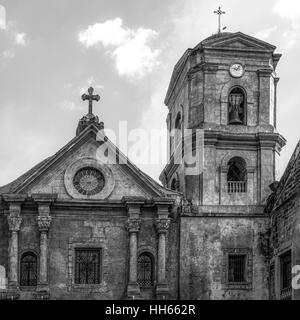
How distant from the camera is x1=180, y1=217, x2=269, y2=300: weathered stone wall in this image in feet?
106

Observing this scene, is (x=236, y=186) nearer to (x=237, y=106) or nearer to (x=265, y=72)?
(x=237, y=106)

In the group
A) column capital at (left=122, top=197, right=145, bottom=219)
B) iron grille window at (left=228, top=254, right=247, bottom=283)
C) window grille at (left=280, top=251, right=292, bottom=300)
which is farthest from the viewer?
iron grille window at (left=228, top=254, right=247, bottom=283)

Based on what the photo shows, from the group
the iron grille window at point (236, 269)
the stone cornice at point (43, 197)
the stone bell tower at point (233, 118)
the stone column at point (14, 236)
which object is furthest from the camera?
the stone bell tower at point (233, 118)

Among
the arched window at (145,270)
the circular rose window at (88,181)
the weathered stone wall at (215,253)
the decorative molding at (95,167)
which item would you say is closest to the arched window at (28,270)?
the decorative molding at (95,167)

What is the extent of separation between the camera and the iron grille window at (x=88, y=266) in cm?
3247

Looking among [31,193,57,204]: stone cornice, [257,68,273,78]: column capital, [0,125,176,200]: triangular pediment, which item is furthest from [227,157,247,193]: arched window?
[31,193,57,204]: stone cornice

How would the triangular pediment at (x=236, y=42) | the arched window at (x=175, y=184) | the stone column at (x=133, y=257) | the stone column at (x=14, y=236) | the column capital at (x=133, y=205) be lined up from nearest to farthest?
the stone column at (x=14, y=236)
the stone column at (x=133, y=257)
the column capital at (x=133, y=205)
the triangular pediment at (x=236, y=42)
the arched window at (x=175, y=184)

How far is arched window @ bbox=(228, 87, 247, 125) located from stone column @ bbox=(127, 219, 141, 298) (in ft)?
18.4

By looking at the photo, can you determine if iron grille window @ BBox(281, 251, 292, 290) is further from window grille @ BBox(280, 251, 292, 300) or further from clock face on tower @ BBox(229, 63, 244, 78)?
clock face on tower @ BBox(229, 63, 244, 78)

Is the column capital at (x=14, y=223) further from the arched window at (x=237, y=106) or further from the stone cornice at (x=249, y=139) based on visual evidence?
the arched window at (x=237, y=106)

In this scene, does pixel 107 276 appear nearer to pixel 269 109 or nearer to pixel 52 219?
pixel 52 219

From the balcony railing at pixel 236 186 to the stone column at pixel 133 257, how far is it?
386 centimetres
